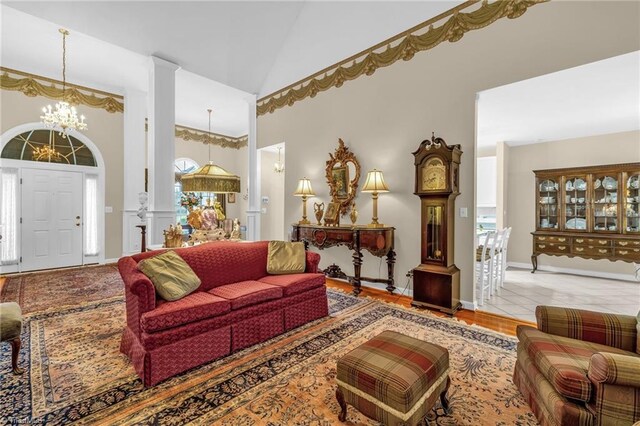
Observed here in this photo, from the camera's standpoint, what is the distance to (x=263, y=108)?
20.7 feet

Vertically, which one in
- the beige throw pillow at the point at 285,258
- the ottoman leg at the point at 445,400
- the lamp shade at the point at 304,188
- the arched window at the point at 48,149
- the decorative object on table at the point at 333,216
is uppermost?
the arched window at the point at 48,149

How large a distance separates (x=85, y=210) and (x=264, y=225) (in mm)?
3798

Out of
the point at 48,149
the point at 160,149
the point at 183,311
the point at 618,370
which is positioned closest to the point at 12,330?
the point at 183,311

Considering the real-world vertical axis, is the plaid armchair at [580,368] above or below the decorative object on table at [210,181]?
below

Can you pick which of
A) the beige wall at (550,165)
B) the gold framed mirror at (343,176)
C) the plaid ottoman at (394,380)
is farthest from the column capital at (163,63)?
the beige wall at (550,165)

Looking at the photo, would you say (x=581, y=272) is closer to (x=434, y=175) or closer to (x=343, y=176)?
(x=434, y=175)

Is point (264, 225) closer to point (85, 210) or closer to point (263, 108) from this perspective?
point (263, 108)

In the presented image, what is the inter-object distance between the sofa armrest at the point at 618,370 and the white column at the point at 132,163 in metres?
7.17

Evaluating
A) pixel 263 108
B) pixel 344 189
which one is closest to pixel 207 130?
pixel 263 108

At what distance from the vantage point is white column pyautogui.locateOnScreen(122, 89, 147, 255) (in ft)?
20.7

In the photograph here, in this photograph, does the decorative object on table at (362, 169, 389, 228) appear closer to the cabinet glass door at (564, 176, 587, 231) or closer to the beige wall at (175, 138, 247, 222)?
the cabinet glass door at (564, 176, 587, 231)

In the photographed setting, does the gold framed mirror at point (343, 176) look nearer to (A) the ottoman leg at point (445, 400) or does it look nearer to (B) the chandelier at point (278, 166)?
(B) the chandelier at point (278, 166)

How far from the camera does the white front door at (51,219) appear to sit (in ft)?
17.7

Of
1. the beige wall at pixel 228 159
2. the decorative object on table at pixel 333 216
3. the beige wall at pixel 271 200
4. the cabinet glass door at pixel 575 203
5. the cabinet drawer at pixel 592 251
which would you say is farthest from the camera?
the beige wall at pixel 228 159
